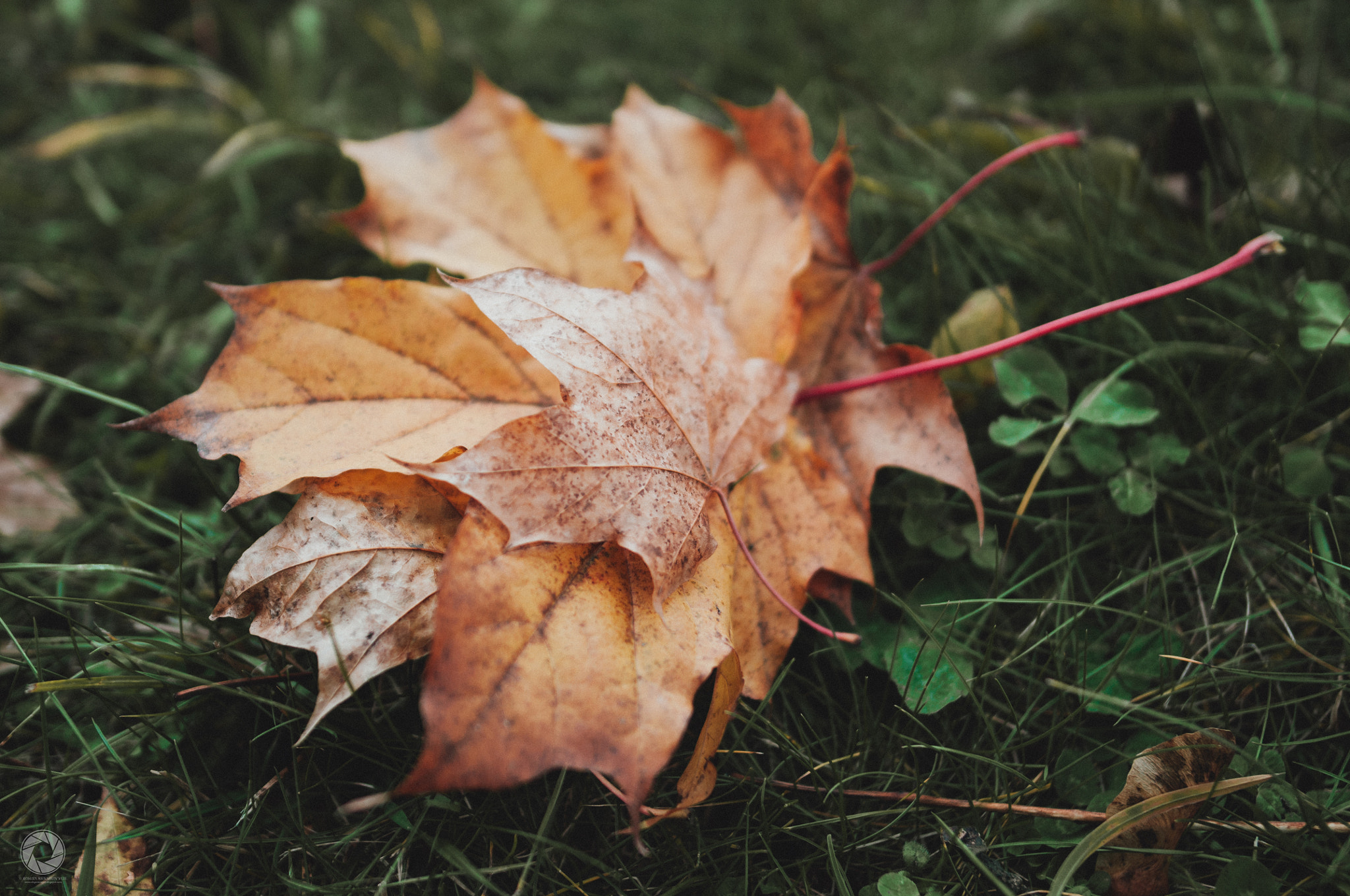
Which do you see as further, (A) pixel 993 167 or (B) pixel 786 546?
(A) pixel 993 167

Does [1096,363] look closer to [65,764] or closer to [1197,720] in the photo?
[1197,720]

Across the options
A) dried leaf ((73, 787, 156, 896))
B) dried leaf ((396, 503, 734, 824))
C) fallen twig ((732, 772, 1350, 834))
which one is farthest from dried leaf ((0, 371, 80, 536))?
fallen twig ((732, 772, 1350, 834))

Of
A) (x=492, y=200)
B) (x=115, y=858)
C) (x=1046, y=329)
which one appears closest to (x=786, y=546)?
(x=1046, y=329)

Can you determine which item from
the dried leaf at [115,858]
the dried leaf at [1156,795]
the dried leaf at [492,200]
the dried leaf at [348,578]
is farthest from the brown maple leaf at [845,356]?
the dried leaf at [115,858]

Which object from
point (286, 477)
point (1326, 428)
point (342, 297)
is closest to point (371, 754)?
point (286, 477)

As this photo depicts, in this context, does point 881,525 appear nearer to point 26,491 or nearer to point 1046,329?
point 1046,329

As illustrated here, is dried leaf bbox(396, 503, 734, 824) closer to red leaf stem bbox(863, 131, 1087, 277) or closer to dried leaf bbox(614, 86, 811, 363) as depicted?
dried leaf bbox(614, 86, 811, 363)
